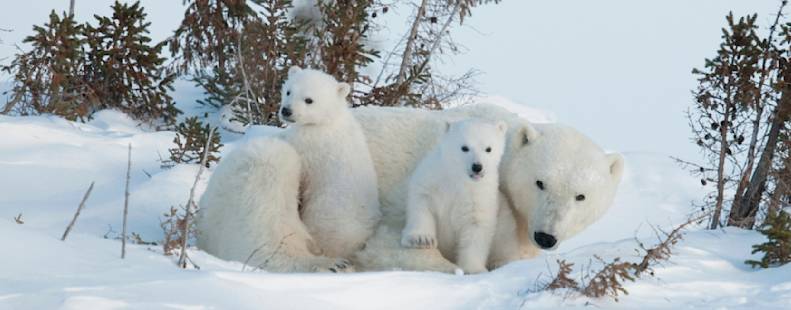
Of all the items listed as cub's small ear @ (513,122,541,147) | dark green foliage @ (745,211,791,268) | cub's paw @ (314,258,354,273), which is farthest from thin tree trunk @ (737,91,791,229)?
cub's paw @ (314,258,354,273)

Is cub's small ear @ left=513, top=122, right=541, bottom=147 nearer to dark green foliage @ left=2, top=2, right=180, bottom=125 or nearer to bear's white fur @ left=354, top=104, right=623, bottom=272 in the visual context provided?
bear's white fur @ left=354, top=104, right=623, bottom=272

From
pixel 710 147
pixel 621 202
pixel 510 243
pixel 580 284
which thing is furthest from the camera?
pixel 621 202

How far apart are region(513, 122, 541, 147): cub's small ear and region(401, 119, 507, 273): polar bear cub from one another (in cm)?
24

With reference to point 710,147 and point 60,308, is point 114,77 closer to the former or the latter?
point 710,147

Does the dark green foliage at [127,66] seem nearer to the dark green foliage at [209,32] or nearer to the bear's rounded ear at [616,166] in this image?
the dark green foliage at [209,32]

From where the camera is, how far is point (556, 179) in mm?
5562

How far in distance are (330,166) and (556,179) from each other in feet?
4.28

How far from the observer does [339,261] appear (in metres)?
5.62

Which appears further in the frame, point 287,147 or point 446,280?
point 287,147

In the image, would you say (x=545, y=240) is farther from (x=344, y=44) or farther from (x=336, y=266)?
(x=344, y=44)

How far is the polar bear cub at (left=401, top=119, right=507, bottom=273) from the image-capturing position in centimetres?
544

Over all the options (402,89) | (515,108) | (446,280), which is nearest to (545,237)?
(446,280)

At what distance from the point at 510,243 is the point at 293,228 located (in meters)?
1.23

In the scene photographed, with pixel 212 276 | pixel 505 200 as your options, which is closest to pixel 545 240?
pixel 505 200
